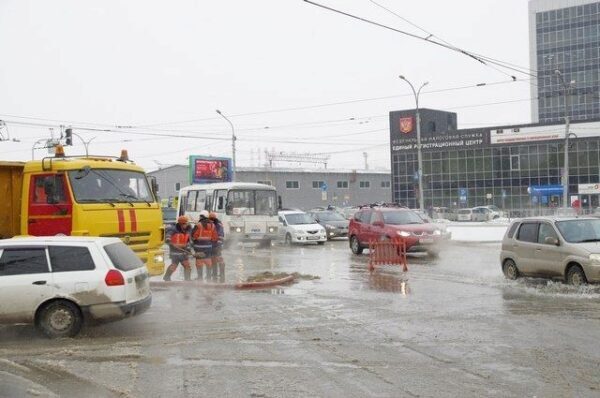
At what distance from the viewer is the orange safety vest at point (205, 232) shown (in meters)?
15.4

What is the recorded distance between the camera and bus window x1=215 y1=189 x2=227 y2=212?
88.1 ft

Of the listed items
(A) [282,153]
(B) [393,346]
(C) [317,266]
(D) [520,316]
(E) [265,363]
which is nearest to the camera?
(E) [265,363]

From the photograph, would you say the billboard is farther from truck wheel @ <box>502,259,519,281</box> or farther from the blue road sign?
truck wheel @ <box>502,259,519,281</box>

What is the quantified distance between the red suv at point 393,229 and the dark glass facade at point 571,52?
82.8 m

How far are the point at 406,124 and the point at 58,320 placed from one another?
73.6m

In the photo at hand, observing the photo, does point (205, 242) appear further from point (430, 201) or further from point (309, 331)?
point (430, 201)

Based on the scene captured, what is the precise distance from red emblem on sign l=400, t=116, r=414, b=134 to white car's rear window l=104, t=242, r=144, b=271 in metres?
71.7

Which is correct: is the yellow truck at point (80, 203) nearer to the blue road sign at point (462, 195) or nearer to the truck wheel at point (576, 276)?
the truck wheel at point (576, 276)

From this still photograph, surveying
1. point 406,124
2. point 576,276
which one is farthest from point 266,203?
point 406,124

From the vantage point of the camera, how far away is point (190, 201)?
29.5 metres

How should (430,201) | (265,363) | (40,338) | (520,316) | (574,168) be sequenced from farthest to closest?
(430,201) → (574,168) → (520,316) → (40,338) → (265,363)

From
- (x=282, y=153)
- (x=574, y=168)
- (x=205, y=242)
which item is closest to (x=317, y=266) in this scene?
(x=205, y=242)

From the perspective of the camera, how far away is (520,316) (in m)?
10.4

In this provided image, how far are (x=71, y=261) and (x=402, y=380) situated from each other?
5143mm
